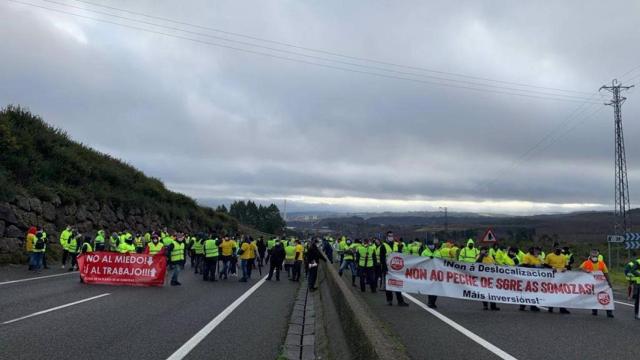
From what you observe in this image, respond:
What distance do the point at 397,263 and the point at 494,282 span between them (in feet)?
8.33

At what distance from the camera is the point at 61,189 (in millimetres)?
30297

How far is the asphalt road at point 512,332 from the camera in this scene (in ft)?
27.7

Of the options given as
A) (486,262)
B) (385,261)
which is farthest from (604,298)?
(385,261)

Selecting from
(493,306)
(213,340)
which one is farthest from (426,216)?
(213,340)

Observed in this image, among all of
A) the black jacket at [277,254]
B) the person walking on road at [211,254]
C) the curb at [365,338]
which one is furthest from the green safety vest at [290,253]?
the curb at [365,338]

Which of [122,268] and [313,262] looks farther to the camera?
[313,262]

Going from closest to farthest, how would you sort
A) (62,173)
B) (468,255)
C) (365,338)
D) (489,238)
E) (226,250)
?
1. (365,338)
2. (468,255)
3. (226,250)
4. (489,238)
5. (62,173)

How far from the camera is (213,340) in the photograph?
8484 mm

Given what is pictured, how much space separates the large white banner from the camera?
45.7 feet

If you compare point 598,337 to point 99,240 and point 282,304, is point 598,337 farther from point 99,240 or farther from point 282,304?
point 99,240

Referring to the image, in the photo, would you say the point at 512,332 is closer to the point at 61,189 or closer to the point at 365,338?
the point at 365,338

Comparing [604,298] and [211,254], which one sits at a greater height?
[211,254]

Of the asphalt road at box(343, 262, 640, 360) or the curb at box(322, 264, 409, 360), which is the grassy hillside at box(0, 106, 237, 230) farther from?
the curb at box(322, 264, 409, 360)

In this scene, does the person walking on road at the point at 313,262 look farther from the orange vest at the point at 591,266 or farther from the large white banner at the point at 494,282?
the orange vest at the point at 591,266
